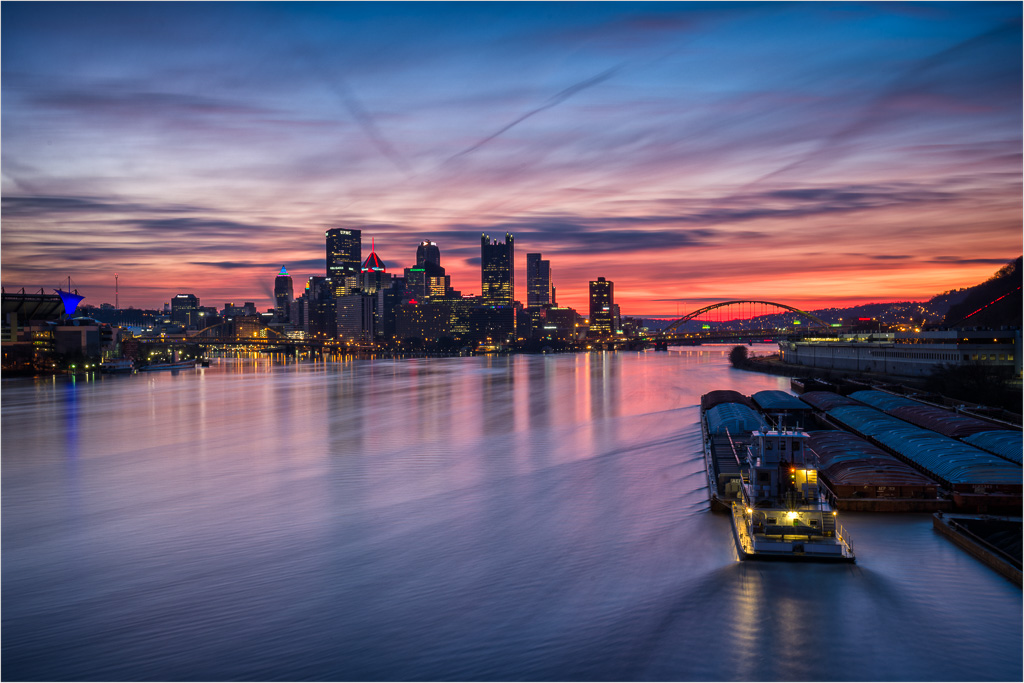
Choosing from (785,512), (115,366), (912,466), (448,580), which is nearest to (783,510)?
(785,512)

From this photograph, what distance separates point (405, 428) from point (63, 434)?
18.1 metres

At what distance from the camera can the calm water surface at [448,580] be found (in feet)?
37.5

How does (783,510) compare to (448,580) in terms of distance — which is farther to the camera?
(783,510)

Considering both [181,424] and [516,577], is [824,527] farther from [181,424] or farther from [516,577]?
[181,424]

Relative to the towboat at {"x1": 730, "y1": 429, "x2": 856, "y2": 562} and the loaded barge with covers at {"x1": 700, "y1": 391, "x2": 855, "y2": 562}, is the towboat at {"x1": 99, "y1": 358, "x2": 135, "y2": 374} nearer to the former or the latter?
the loaded barge with covers at {"x1": 700, "y1": 391, "x2": 855, "y2": 562}

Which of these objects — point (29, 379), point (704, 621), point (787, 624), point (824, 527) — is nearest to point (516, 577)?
point (704, 621)

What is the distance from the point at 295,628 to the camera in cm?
1259

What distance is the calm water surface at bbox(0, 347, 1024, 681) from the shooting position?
11422mm

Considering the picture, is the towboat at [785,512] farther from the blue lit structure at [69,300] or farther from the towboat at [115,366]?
the blue lit structure at [69,300]

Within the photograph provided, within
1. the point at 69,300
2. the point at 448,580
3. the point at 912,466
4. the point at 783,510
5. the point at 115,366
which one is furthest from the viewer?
the point at 69,300

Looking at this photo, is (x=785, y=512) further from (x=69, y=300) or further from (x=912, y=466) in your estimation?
(x=69, y=300)

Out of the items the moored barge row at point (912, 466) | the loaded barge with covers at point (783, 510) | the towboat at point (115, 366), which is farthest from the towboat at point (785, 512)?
the towboat at point (115, 366)

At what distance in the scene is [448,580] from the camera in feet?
48.9

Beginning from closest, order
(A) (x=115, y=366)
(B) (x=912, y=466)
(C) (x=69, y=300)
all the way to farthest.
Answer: (B) (x=912, y=466)
(A) (x=115, y=366)
(C) (x=69, y=300)
